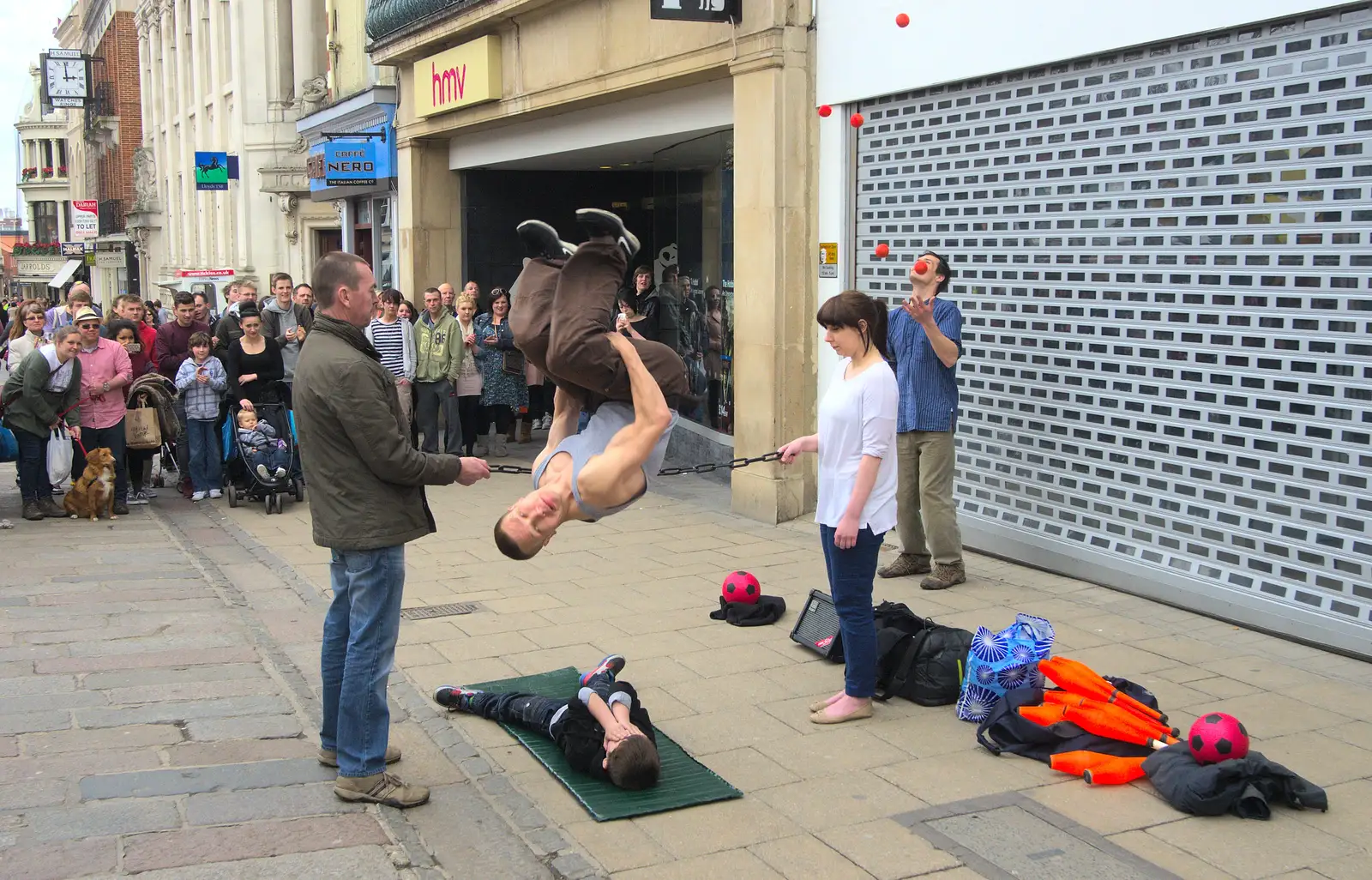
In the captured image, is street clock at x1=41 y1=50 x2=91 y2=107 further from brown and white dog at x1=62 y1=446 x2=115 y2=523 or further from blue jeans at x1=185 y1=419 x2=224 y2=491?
brown and white dog at x1=62 y1=446 x2=115 y2=523

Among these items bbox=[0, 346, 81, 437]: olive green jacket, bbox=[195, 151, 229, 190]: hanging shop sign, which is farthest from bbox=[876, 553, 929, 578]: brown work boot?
bbox=[195, 151, 229, 190]: hanging shop sign

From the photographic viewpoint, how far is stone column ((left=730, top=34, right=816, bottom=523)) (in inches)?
409

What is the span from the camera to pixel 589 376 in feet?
15.1

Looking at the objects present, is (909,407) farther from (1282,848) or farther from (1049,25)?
Answer: (1282,848)

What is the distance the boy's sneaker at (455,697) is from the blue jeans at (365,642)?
3.16ft

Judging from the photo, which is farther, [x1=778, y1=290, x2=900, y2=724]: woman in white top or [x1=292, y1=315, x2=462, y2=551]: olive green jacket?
[x1=778, y1=290, x2=900, y2=724]: woman in white top

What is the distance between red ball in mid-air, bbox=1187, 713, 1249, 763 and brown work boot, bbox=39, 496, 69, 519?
10319mm

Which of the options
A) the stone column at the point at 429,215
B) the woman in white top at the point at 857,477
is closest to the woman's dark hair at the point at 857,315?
the woman in white top at the point at 857,477

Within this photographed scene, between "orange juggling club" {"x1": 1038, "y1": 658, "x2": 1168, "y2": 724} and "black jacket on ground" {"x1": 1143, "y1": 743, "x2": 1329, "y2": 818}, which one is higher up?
"orange juggling club" {"x1": 1038, "y1": 658, "x2": 1168, "y2": 724}

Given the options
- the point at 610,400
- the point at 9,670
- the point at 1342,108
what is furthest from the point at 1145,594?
the point at 9,670

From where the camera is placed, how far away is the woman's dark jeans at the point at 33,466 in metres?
11.4

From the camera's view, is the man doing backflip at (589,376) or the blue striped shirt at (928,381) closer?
the man doing backflip at (589,376)

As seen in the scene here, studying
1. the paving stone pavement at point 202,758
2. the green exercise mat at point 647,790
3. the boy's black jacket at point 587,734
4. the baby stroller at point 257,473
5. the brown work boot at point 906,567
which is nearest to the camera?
the paving stone pavement at point 202,758

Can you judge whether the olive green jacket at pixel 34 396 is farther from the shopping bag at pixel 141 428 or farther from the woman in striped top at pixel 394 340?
the woman in striped top at pixel 394 340
